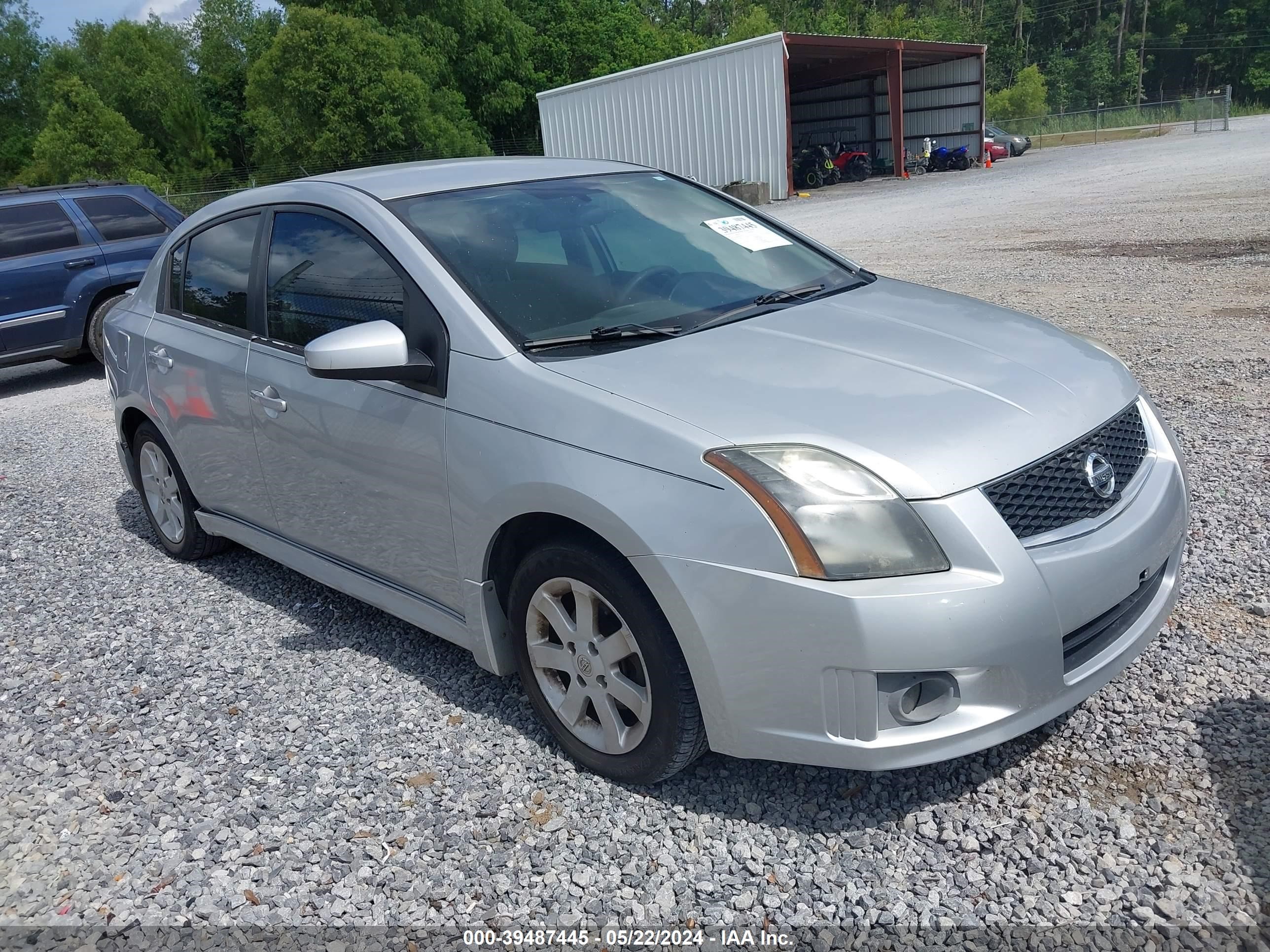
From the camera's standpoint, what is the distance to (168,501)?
17.2 ft

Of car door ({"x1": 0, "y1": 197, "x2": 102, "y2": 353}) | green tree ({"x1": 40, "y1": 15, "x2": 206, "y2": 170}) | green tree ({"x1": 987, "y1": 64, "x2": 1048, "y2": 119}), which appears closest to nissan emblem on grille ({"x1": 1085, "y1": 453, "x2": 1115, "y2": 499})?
car door ({"x1": 0, "y1": 197, "x2": 102, "y2": 353})

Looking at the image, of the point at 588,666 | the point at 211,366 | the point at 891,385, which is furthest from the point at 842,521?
the point at 211,366

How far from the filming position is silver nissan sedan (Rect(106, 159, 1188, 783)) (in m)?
2.50

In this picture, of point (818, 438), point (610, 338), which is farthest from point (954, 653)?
point (610, 338)

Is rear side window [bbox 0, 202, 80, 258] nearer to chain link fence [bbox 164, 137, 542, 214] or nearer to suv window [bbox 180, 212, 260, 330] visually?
suv window [bbox 180, 212, 260, 330]

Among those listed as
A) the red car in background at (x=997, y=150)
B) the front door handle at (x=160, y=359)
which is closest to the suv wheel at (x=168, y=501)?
the front door handle at (x=160, y=359)

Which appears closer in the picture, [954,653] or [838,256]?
[954,653]

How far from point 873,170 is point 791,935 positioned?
3874cm

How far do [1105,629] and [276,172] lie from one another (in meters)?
42.6

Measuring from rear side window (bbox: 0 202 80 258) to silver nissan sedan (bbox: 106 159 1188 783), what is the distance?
24.5 ft

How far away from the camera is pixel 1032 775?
2906mm

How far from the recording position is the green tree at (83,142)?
1859 inches

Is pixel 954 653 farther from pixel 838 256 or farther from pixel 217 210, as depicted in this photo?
pixel 217 210

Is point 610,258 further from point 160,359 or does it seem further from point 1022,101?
point 1022,101
